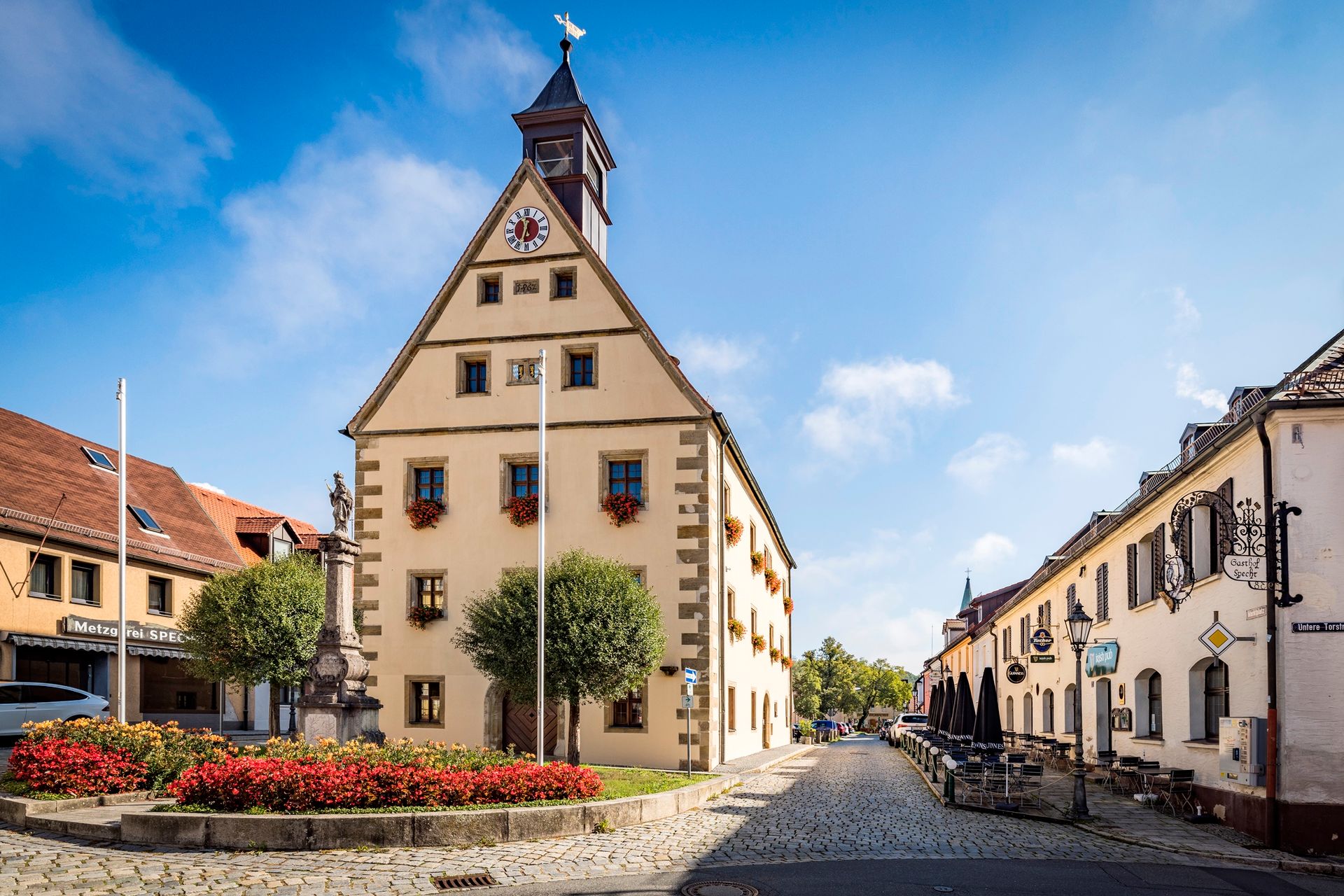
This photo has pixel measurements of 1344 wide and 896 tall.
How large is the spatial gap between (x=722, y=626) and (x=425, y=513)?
8.31 meters

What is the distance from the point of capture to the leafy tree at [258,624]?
27.7 metres

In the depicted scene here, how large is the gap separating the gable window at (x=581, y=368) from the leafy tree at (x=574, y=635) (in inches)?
205

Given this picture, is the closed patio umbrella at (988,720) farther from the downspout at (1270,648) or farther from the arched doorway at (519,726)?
the arched doorway at (519,726)

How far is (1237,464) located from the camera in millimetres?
16469

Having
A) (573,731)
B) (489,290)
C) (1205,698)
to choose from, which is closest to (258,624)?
(573,731)

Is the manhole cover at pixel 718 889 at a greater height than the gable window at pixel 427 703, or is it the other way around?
the manhole cover at pixel 718 889

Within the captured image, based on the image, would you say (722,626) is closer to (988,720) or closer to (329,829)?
(988,720)

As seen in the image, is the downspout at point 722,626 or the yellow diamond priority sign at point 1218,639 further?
the downspout at point 722,626

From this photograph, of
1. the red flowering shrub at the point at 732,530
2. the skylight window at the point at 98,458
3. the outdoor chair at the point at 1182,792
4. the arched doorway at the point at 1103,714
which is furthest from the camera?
the skylight window at the point at 98,458

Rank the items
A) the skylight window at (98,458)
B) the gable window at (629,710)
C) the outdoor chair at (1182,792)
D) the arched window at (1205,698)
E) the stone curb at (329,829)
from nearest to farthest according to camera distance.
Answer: the stone curb at (329,829) < the outdoor chair at (1182,792) < the arched window at (1205,698) < the gable window at (629,710) < the skylight window at (98,458)

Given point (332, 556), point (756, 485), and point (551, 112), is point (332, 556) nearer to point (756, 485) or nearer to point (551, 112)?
point (551, 112)

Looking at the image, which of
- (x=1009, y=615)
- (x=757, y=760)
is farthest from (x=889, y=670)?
(x=757, y=760)

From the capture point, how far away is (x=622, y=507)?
26656 millimetres

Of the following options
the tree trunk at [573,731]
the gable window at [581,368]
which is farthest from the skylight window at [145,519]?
the tree trunk at [573,731]
